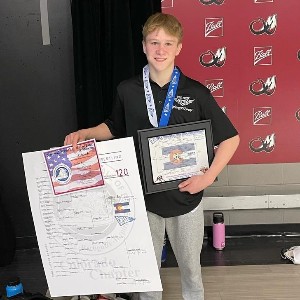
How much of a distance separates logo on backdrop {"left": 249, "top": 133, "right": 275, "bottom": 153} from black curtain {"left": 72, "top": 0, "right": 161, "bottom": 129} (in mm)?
991

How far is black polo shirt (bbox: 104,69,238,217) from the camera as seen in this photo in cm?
A: 175

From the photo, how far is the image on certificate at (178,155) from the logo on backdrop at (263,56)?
4.69ft

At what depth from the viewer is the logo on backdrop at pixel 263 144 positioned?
10.1ft

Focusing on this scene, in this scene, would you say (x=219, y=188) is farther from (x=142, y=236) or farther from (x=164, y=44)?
(x=164, y=44)

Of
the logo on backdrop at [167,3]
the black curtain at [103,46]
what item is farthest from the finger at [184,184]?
the logo on backdrop at [167,3]

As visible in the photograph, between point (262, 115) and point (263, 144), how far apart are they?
0.21 meters

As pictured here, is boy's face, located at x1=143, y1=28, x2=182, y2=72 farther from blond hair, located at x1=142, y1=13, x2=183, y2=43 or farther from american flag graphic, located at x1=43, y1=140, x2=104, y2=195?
american flag graphic, located at x1=43, y1=140, x2=104, y2=195

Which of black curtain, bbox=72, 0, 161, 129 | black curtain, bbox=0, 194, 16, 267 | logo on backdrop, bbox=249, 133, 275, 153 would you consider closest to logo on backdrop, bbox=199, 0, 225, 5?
black curtain, bbox=72, 0, 161, 129

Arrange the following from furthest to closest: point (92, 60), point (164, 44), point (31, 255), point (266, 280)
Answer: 1. point (31, 255)
2. point (92, 60)
3. point (266, 280)
4. point (164, 44)

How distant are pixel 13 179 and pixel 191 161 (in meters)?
1.72

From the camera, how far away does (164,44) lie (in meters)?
1.67

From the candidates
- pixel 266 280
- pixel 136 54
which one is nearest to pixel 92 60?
pixel 136 54

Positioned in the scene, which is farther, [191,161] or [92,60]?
[92,60]

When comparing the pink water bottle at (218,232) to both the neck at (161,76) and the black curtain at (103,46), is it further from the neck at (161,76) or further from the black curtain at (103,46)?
the neck at (161,76)
